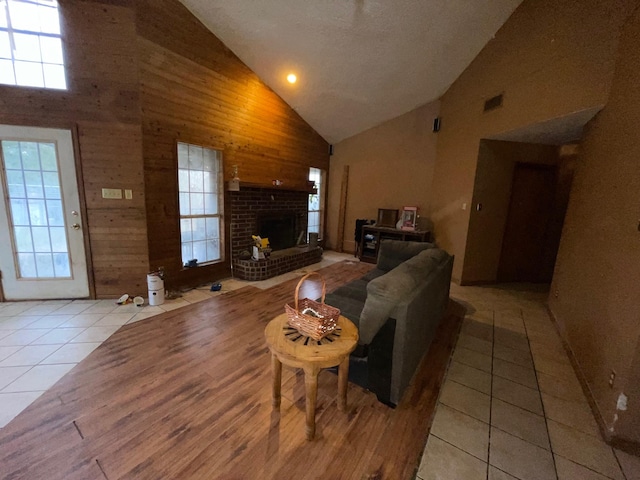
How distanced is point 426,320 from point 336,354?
40.4 inches

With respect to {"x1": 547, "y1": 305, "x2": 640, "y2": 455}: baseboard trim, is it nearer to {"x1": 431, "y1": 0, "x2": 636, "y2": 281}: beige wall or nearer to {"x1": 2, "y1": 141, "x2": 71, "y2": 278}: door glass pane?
{"x1": 431, "y1": 0, "x2": 636, "y2": 281}: beige wall

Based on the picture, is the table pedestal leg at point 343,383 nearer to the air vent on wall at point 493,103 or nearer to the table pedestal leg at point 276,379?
the table pedestal leg at point 276,379

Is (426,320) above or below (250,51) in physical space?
below

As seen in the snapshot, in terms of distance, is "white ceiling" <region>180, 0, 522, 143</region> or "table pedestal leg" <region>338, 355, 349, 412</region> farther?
"white ceiling" <region>180, 0, 522, 143</region>

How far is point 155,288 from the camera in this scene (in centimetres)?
311

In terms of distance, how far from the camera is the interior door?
4.21m

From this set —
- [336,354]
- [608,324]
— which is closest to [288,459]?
[336,354]

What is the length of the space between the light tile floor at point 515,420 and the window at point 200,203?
3.46 meters

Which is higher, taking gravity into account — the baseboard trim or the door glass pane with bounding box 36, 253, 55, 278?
the door glass pane with bounding box 36, 253, 55, 278

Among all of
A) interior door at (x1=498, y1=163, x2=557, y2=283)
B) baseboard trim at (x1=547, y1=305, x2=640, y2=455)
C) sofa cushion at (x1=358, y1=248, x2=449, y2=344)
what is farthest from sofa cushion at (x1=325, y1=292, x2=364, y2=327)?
interior door at (x1=498, y1=163, x2=557, y2=283)

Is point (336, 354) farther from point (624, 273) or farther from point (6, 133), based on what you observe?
point (6, 133)

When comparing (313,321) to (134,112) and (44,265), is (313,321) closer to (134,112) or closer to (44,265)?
(134,112)

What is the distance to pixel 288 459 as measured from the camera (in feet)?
4.47

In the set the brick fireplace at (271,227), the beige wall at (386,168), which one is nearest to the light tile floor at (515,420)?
the brick fireplace at (271,227)
